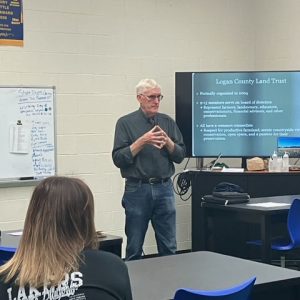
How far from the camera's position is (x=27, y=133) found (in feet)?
17.5

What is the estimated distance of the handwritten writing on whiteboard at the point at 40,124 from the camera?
210 inches

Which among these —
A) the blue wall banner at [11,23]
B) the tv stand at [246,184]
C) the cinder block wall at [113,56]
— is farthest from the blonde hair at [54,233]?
the tv stand at [246,184]

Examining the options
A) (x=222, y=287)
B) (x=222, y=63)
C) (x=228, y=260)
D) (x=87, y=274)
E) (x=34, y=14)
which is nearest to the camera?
(x=87, y=274)

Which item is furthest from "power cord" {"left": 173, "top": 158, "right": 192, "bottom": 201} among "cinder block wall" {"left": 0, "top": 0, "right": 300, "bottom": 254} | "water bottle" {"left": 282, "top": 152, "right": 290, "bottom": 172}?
"water bottle" {"left": 282, "top": 152, "right": 290, "bottom": 172}

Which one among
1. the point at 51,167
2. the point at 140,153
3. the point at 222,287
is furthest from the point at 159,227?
the point at 222,287

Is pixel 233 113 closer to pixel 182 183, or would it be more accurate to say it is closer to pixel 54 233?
pixel 182 183

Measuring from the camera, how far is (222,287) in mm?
2395

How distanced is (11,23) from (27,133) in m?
0.90

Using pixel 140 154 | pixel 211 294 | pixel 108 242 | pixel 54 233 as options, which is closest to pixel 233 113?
pixel 140 154

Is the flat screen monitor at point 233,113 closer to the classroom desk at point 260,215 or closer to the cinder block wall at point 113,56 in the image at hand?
the cinder block wall at point 113,56

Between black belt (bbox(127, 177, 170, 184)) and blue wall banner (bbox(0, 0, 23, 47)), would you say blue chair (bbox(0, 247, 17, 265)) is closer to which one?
black belt (bbox(127, 177, 170, 184))

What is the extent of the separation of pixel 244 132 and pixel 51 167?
181 centimetres

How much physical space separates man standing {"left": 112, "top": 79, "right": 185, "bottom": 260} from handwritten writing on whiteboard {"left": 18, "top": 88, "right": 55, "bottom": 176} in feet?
2.99

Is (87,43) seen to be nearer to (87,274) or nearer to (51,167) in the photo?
(51,167)
